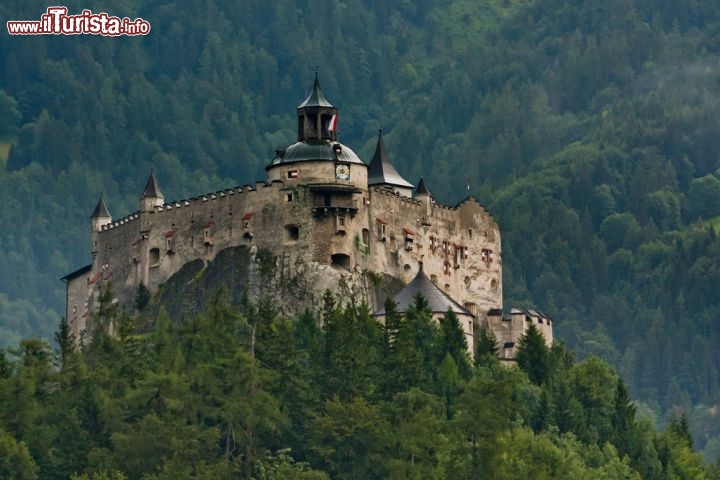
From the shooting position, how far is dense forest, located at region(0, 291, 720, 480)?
→ 10406 cm

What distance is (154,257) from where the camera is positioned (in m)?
138

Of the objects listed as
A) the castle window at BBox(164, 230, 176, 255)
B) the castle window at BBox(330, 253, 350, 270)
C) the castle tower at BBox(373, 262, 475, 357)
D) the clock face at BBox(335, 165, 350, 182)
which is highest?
the clock face at BBox(335, 165, 350, 182)

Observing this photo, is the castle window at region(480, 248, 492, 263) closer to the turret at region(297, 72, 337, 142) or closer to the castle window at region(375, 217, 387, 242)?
the castle window at region(375, 217, 387, 242)

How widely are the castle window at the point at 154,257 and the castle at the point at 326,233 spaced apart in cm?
5

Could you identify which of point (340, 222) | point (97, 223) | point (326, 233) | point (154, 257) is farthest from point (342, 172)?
point (97, 223)

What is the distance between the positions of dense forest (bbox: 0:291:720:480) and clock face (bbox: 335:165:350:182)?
7930 millimetres

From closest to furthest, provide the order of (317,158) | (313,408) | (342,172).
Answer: (313,408), (317,158), (342,172)

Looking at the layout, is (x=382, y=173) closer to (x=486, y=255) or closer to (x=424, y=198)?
(x=424, y=198)

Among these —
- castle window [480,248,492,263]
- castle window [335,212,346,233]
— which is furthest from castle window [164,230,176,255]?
castle window [480,248,492,263]

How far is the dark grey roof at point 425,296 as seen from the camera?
128125mm

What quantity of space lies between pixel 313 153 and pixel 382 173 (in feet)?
43.1

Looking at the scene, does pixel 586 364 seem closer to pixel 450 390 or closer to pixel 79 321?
pixel 450 390

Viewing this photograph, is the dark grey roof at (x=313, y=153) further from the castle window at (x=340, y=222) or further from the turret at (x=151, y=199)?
the turret at (x=151, y=199)

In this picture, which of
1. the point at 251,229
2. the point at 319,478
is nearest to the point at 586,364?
the point at 251,229
